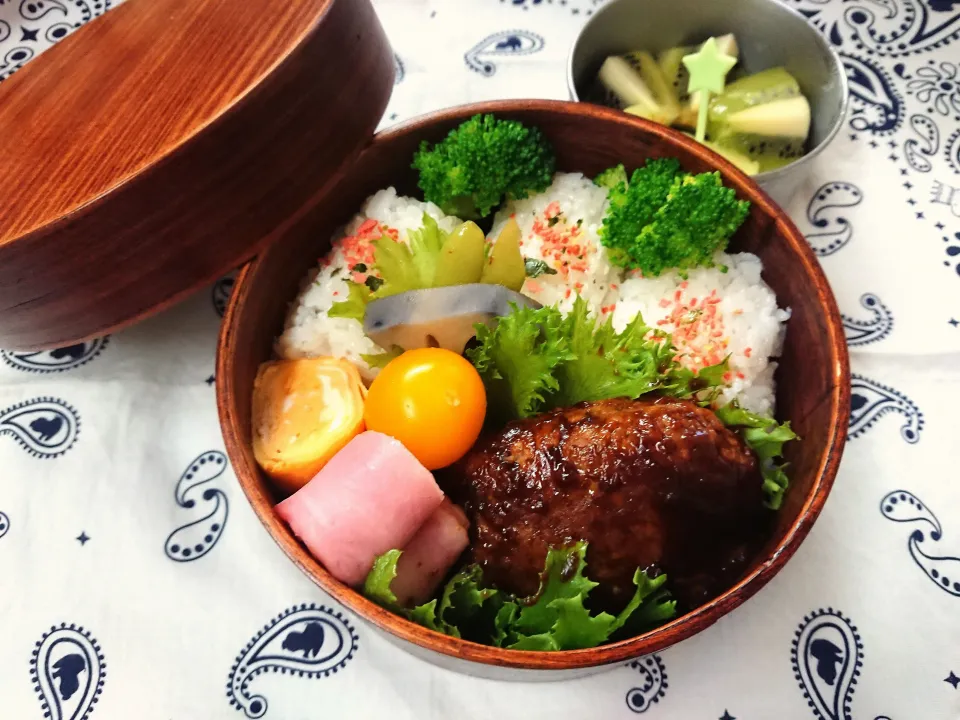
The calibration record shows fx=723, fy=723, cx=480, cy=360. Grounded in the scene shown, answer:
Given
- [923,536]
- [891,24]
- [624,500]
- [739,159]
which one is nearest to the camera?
[624,500]

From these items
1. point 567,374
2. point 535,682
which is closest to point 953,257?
point 567,374

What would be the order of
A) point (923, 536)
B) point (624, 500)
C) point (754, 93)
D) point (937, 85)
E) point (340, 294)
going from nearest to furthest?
point (624, 500)
point (923, 536)
point (340, 294)
point (754, 93)
point (937, 85)

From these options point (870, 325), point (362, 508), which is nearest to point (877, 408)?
point (870, 325)

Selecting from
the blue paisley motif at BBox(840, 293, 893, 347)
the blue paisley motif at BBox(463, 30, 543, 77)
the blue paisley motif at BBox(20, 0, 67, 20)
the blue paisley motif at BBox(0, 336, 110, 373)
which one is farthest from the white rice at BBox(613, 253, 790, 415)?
the blue paisley motif at BBox(20, 0, 67, 20)

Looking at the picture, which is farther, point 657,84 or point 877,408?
point 657,84

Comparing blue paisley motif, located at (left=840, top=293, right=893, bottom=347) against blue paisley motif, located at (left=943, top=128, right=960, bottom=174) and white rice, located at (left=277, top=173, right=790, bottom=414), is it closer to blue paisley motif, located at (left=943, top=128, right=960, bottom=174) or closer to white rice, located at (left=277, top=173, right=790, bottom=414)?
white rice, located at (left=277, top=173, right=790, bottom=414)

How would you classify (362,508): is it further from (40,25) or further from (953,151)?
(40,25)

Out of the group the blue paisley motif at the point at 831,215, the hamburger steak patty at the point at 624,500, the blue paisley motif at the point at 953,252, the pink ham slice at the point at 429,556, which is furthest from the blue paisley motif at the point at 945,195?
the pink ham slice at the point at 429,556
